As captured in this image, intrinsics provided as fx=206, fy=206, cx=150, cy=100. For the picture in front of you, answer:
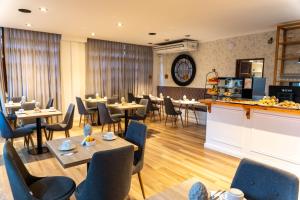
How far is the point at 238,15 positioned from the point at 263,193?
12.1ft

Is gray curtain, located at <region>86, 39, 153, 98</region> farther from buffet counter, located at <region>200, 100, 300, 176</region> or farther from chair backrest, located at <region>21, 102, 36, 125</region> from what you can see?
buffet counter, located at <region>200, 100, 300, 176</region>

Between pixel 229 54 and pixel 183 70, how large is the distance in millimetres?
1937

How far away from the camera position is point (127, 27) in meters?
5.14

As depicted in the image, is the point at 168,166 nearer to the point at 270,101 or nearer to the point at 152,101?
the point at 270,101

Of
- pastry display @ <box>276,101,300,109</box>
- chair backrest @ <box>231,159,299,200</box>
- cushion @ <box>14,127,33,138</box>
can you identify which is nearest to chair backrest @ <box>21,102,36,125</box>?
cushion @ <box>14,127,33,138</box>

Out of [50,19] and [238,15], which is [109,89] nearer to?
[50,19]

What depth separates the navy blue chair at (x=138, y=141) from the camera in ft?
7.70

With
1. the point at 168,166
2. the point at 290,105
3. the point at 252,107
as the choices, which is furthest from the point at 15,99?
the point at 290,105

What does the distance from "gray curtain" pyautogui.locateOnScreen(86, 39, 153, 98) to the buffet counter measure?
4118 mm

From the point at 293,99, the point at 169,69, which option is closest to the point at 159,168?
the point at 293,99

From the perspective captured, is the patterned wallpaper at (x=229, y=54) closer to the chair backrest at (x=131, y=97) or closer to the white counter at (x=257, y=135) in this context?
the chair backrest at (x=131, y=97)

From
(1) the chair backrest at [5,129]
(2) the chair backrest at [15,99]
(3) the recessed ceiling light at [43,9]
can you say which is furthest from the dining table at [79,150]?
(2) the chair backrest at [15,99]

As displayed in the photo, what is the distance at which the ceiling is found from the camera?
3.48m

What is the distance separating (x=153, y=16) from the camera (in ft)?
13.7
